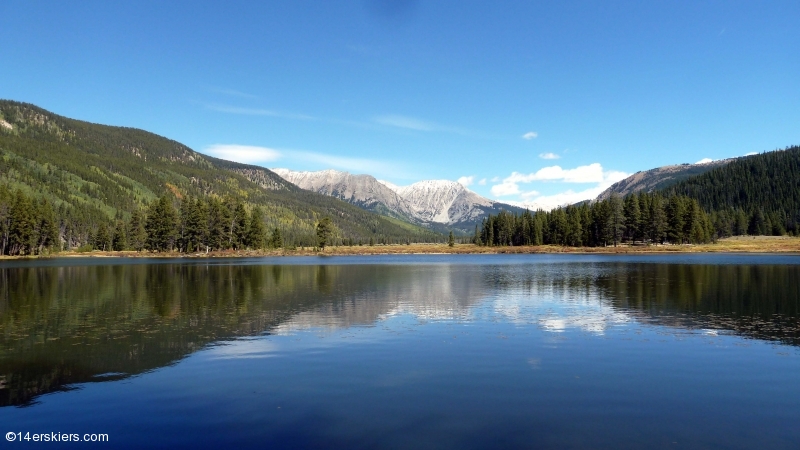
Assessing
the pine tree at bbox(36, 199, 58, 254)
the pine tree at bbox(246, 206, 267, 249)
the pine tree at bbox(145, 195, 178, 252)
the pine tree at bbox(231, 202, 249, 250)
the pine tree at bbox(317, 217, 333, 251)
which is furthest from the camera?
the pine tree at bbox(317, 217, 333, 251)

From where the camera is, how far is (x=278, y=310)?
39.4 m

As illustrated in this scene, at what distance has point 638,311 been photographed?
3753cm

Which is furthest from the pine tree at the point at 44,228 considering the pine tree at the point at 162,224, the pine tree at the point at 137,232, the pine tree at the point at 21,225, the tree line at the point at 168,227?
the pine tree at the point at 137,232

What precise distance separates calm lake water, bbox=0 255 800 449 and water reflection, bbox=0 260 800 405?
0.20 meters

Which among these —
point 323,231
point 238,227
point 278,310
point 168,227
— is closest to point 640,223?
point 323,231

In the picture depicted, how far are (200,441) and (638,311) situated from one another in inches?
1324

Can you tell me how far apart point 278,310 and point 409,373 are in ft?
69.5

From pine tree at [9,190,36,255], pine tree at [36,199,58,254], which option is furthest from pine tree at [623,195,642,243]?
pine tree at [36,199,58,254]

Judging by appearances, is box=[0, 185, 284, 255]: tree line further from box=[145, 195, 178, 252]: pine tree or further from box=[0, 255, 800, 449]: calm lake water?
box=[0, 255, 800, 449]: calm lake water

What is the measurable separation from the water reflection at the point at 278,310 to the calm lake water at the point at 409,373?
0.20m

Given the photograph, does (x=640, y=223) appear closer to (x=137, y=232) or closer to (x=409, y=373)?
(x=409, y=373)

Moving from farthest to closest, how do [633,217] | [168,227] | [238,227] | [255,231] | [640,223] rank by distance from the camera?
[255,231], [633,217], [640,223], [238,227], [168,227]

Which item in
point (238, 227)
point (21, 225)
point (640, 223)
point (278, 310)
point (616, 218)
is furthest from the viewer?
point (640, 223)

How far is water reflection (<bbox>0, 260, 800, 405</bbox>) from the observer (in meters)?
24.0
